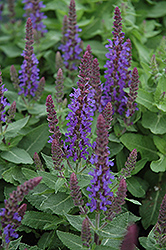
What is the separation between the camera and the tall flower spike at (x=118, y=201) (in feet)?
6.44

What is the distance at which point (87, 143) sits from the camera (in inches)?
94.0

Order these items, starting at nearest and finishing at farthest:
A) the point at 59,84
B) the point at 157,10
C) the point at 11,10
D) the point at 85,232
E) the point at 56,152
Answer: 1. the point at 85,232
2. the point at 56,152
3. the point at 59,84
4. the point at 157,10
5. the point at 11,10

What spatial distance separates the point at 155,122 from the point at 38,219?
1479mm

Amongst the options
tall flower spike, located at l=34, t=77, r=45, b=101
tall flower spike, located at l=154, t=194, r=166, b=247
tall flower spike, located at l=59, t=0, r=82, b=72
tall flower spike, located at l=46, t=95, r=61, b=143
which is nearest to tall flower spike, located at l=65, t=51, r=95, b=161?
tall flower spike, located at l=46, t=95, r=61, b=143

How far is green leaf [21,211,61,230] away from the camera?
2.68 metres

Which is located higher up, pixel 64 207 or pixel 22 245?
pixel 64 207

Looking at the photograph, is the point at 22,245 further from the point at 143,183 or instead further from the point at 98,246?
the point at 143,183

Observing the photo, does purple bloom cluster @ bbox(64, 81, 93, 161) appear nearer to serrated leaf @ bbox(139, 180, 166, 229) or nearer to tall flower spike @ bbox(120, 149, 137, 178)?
tall flower spike @ bbox(120, 149, 137, 178)

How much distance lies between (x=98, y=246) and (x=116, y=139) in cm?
Result: 120

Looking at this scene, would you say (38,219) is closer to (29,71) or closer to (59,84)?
(59,84)

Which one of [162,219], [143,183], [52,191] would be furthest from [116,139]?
[162,219]

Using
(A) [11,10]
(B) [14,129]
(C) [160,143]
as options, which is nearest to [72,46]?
(B) [14,129]

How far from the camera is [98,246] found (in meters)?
2.18

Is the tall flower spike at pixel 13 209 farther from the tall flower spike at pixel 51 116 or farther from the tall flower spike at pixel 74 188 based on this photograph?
the tall flower spike at pixel 51 116
